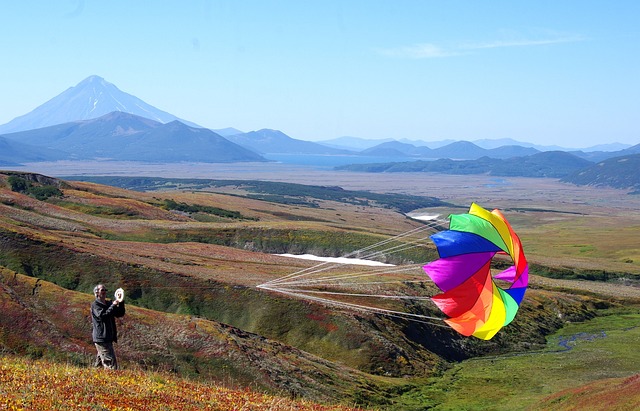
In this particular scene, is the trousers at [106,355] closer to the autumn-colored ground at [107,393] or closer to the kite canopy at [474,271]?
the autumn-colored ground at [107,393]

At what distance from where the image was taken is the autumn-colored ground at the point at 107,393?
1584 cm

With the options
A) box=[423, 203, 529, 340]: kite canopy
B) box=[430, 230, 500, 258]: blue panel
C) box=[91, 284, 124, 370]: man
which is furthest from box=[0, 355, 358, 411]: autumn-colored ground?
box=[430, 230, 500, 258]: blue panel

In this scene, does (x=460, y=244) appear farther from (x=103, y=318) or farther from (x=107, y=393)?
(x=107, y=393)

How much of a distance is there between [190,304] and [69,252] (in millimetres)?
10968

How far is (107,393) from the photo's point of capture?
17.2 m

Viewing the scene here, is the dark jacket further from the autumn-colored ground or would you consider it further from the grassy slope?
the grassy slope

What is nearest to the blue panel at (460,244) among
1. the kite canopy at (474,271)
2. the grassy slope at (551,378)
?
the kite canopy at (474,271)

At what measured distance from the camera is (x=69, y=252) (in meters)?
50.9

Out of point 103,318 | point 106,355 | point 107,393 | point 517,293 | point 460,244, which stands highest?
point 460,244

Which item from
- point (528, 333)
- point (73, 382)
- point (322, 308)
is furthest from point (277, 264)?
point (73, 382)

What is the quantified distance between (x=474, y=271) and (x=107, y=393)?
55.1ft

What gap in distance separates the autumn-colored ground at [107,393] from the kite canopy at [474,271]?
8.33 m

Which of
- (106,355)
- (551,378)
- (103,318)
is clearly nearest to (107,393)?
(103,318)

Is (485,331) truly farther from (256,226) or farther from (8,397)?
→ (256,226)
